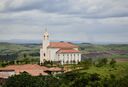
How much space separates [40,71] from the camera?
363ft

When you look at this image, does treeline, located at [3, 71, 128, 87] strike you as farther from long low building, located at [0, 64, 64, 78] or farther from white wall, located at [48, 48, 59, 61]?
white wall, located at [48, 48, 59, 61]

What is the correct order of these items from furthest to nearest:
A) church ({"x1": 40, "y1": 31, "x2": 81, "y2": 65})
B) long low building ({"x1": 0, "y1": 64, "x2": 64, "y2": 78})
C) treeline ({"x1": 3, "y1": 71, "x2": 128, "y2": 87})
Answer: church ({"x1": 40, "y1": 31, "x2": 81, "y2": 65})
long low building ({"x1": 0, "y1": 64, "x2": 64, "y2": 78})
treeline ({"x1": 3, "y1": 71, "x2": 128, "y2": 87})

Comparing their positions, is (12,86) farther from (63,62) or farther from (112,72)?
(63,62)

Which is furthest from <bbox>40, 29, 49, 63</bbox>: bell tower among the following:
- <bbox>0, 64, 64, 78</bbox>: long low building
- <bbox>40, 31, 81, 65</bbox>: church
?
<bbox>0, 64, 64, 78</bbox>: long low building

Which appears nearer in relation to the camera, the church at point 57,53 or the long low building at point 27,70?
the long low building at point 27,70

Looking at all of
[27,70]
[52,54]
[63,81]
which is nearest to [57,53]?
[52,54]

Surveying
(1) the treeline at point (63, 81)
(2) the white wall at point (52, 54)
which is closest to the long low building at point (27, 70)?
(1) the treeline at point (63, 81)

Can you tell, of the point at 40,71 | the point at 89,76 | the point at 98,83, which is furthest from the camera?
the point at 40,71

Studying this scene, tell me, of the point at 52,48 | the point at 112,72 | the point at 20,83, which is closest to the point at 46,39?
the point at 52,48

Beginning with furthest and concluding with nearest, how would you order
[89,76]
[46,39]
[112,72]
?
[46,39], [112,72], [89,76]

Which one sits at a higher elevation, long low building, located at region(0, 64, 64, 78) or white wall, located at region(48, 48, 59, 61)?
white wall, located at region(48, 48, 59, 61)

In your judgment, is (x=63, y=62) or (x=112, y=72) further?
(x=63, y=62)

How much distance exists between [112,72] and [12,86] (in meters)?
26.6

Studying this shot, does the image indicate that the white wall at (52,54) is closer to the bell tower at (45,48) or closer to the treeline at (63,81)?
the bell tower at (45,48)
